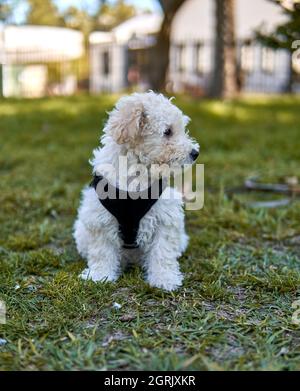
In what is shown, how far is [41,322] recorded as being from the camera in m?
3.24

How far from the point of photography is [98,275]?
3809mm

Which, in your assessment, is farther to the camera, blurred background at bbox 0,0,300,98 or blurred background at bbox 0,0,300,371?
blurred background at bbox 0,0,300,98

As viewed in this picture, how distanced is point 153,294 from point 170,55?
13.8 metres

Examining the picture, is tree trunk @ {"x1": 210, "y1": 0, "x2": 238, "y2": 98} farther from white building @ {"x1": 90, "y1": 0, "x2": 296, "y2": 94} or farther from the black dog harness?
the black dog harness

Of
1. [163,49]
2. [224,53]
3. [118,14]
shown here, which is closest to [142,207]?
[224,53]

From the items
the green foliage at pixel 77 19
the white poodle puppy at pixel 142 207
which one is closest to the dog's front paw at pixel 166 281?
the white poodle puppy at pixel 142 207

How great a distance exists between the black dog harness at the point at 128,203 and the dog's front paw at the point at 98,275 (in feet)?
0.95

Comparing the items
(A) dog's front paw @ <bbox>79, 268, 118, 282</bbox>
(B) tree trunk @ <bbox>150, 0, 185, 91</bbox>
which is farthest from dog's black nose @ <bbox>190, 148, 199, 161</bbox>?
(B) tree trunk @ <bbox>150, 0, 185, 91</bbox>

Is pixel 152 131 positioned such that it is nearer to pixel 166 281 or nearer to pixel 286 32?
pixel 166 281

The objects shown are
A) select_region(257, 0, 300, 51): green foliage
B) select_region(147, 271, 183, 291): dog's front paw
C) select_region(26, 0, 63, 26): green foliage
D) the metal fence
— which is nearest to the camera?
select_region(147, 271, 183, 291): dog's front paw

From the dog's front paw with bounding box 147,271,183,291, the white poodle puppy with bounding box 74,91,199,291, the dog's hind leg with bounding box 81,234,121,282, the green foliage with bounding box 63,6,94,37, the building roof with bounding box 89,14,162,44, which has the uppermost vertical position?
the green foliage with bounding box 63,6,94,37

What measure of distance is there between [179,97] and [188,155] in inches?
390

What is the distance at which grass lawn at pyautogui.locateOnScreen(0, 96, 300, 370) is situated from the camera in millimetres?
2836
